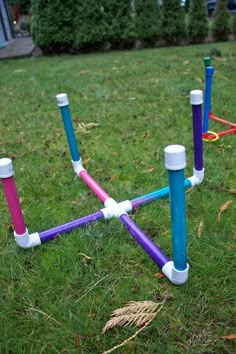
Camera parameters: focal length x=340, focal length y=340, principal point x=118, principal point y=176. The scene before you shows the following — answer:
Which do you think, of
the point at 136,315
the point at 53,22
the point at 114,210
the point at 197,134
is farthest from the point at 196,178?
the point at 53,22

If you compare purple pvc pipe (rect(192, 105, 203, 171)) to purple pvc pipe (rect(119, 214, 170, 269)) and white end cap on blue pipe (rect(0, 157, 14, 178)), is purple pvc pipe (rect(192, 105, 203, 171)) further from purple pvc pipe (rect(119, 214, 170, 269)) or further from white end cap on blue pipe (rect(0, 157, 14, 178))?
white end cap on blue pipe (rect(0, 157, 14, 178))

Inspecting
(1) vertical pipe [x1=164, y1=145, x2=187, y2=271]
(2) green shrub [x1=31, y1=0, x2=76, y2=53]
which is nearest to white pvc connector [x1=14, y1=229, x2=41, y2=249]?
(1) vertical pipe [x1=164, y1=145, x2=187, y2=271]

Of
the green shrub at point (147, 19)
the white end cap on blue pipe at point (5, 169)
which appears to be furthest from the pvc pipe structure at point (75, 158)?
the green shrub at point (147, 19)

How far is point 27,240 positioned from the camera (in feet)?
6.29

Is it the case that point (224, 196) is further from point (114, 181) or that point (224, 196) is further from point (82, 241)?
point (82, 241)

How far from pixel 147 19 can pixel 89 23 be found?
63.1 inches

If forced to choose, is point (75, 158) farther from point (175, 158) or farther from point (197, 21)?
point (197, 21)

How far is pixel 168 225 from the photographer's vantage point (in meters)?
2.08

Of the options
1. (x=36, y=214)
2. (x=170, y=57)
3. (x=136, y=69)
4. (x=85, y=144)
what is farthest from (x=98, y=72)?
(x=36, y=214)

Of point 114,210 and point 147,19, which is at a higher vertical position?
point 147,19

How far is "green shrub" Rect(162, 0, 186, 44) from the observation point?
923 cm

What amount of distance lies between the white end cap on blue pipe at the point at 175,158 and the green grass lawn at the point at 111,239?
2.27 feet

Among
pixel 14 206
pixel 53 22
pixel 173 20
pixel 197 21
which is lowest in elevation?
pixel 14 206

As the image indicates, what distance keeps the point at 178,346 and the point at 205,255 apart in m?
0.56
